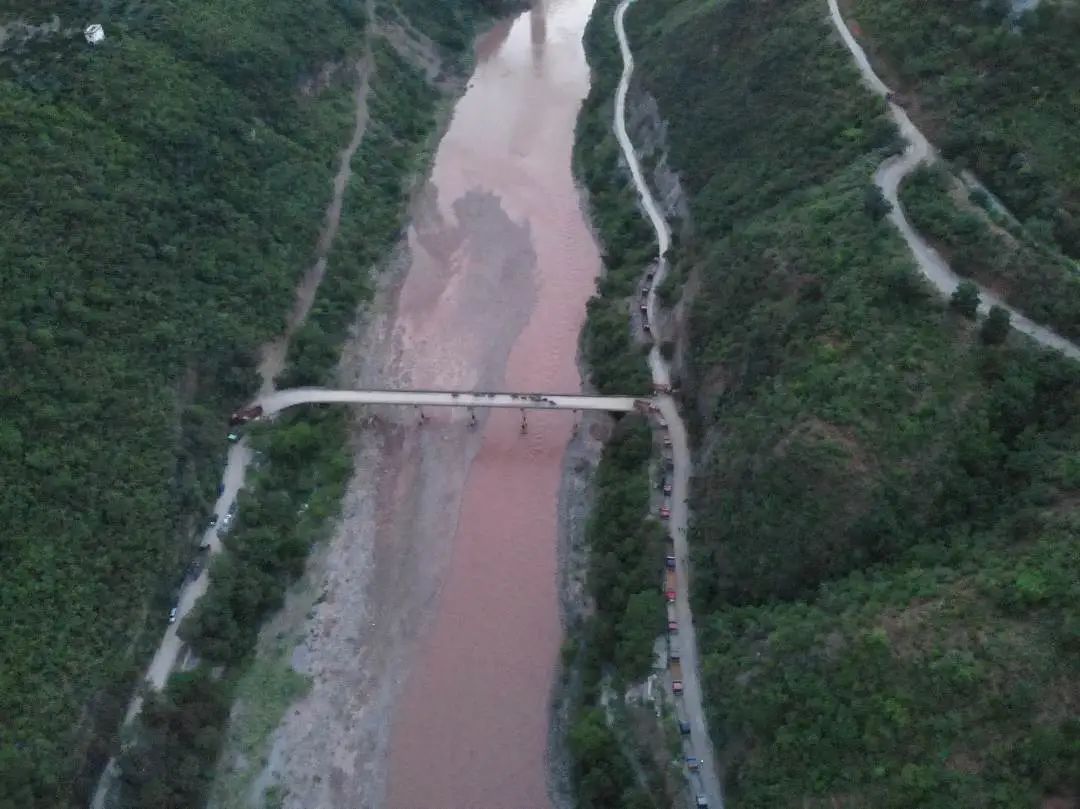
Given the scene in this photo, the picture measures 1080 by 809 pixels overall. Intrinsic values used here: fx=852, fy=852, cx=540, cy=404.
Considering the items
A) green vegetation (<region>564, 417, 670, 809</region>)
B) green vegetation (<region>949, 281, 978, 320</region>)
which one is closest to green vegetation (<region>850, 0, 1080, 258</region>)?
green vegetation (<region>949, 281, 978, 320</region>)

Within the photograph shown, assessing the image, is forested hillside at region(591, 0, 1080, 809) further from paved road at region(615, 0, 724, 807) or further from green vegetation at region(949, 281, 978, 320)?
paved road at region(615, 0, 724, 807)

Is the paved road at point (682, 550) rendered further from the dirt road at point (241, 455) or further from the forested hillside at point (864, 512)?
the dirt road at point (241, 455)

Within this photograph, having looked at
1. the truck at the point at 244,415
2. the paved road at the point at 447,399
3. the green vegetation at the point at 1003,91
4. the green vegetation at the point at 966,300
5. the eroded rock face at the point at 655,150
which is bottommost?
the green vegetation at the point at 966,300

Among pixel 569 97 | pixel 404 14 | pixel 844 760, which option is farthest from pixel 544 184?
pixel 844 760

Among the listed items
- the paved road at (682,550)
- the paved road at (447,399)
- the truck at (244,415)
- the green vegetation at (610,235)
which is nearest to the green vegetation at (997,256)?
the paved road at (682,550)

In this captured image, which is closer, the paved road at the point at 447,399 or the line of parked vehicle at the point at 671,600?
the line of parked vehicle at the point at 671,600

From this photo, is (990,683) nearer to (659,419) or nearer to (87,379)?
(659,419)
